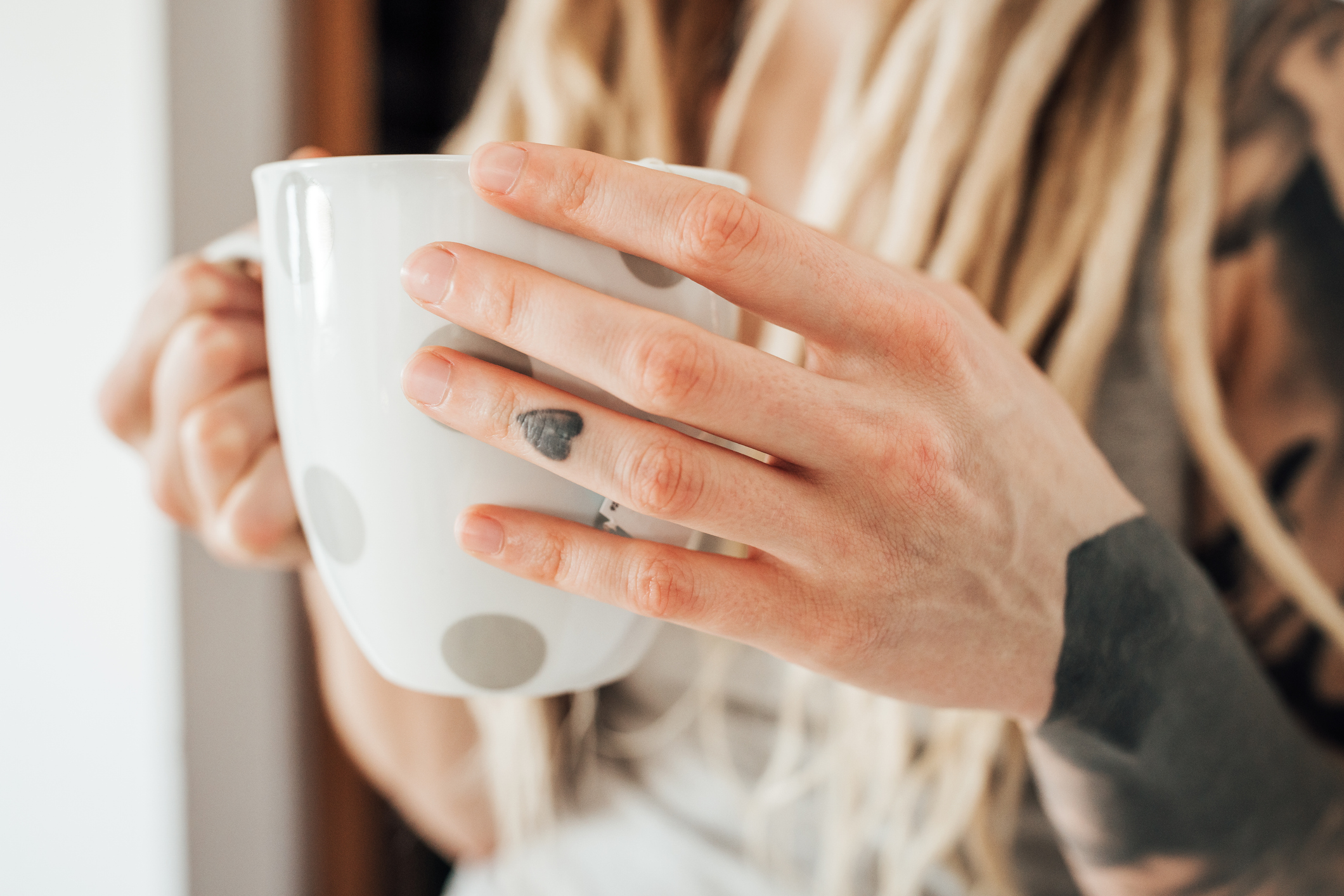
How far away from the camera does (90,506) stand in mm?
754

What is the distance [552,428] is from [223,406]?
25 cm

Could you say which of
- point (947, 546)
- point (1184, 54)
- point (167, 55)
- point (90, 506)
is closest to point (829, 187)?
point (1184, 54)

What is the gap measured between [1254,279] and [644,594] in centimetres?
64

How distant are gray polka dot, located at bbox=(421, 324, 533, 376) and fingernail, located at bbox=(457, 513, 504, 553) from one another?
55mm

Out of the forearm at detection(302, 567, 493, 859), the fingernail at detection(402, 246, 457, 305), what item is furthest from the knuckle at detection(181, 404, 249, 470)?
the forearm at detection(302, 567, 493, 859)

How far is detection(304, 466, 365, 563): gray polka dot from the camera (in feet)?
1.09

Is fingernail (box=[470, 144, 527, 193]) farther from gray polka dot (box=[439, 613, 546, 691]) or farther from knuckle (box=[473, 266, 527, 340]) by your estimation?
gray polka dot (box=[439, 613, 546, 691])

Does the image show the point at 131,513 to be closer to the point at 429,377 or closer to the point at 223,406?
the point at 223,406

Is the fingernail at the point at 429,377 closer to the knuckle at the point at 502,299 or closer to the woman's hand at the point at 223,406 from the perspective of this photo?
the knuckle at the point at 502,299

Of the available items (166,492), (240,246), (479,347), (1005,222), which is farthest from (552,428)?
(1005,222)

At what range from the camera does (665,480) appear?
0.27m

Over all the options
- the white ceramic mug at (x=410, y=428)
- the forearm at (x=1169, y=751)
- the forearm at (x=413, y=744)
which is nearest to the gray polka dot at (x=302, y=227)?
the white ceramic mug at (x=410, y=428)

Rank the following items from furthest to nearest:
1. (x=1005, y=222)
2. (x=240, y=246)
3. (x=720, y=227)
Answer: (x=1005, y=222) < (x=240, y=246) < (x=720, y=227)

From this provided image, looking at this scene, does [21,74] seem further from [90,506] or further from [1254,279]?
[1254,279]
